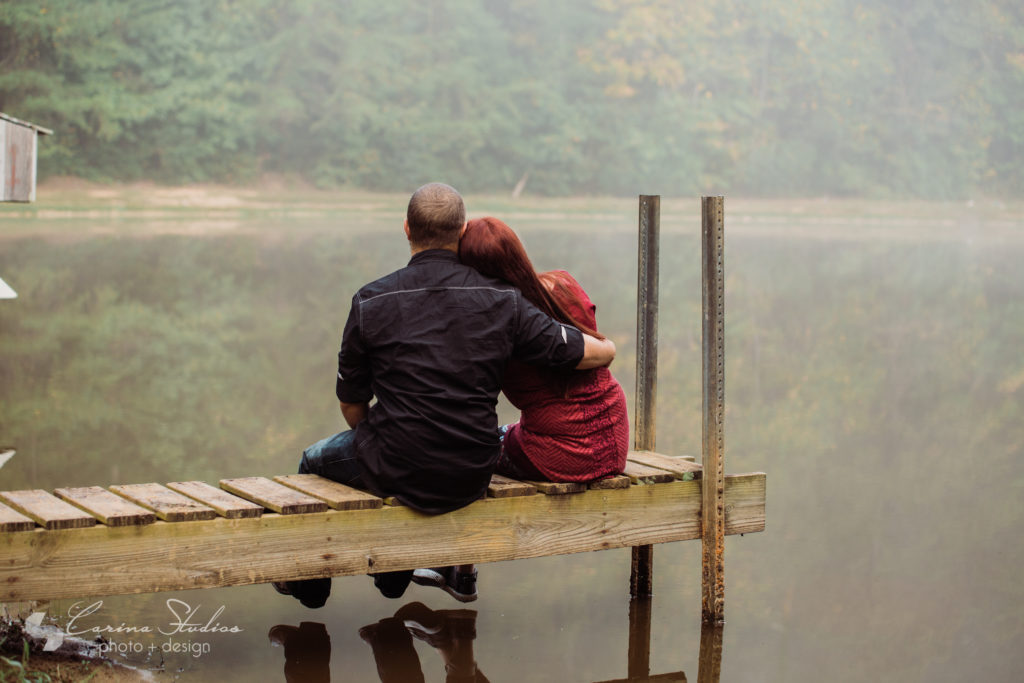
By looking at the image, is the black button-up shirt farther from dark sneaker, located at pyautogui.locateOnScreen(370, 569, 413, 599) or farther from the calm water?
the calm water

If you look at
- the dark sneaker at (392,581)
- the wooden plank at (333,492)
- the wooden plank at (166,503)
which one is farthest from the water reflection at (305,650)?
the wooden plank at (166,503)

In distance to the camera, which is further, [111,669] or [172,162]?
[172,162]

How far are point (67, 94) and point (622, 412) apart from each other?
1610 inches

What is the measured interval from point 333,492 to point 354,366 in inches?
14.2

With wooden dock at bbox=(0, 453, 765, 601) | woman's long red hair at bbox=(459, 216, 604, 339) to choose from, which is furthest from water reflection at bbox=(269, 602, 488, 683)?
woman's long red hair at bbox=(459, 216, 604, 339)

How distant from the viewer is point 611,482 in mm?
3689

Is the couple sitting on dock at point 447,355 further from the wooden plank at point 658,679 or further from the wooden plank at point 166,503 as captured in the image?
the wooden plank at point 658,679

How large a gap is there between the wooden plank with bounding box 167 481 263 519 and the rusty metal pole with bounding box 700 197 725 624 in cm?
148

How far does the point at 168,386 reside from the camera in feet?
32.8

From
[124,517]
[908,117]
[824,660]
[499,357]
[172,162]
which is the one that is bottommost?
[824,660]

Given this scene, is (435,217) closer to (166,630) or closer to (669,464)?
(669,464)

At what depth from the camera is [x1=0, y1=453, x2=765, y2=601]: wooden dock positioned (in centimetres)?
303

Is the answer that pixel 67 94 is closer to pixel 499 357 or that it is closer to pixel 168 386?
pixel 168 386

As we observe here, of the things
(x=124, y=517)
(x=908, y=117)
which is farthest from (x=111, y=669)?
(x=908, y=117)
